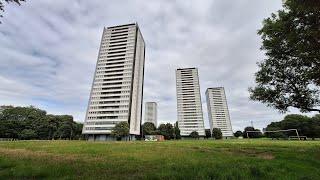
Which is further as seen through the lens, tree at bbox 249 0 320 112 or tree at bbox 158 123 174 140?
tree at bbox 158 123 174 140

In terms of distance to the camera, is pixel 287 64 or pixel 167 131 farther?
pixel 167 131

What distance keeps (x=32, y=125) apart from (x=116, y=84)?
59473 mm

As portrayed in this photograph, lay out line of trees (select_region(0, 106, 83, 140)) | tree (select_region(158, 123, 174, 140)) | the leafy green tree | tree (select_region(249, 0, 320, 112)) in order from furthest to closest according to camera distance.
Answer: tree (select_region(158, 123, 174, 140)) < line of trees (select_region(0, 106, 83, 140)) < the leafy green tree < tree (select_region(249, 0, 320, 112))

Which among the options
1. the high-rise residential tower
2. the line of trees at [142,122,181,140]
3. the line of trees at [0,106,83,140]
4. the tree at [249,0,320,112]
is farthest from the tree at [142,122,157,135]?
the tree at [249,0,320,112]

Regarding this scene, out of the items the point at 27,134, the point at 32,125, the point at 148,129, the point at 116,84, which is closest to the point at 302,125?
the point at 148,129

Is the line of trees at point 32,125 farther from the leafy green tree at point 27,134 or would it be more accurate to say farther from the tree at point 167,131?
the tree at point 167,131

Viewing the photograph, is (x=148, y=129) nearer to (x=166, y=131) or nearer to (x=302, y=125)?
(x=166, y=131)

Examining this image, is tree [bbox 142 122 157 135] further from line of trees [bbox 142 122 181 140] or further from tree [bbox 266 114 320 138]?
tree [bbox 266 114 320 138]

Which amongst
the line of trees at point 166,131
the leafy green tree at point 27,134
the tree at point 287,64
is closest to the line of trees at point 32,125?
the leafy green tree at point 27,134

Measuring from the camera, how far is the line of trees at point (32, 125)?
389 feet

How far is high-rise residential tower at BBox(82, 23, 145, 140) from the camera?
15650 centimetres

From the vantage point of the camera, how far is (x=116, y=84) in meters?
167

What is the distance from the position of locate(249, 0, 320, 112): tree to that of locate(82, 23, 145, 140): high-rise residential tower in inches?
5263

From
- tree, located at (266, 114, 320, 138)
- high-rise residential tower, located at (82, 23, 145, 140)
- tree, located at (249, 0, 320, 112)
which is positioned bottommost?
tree, located at (249, 0, 320, 112)
